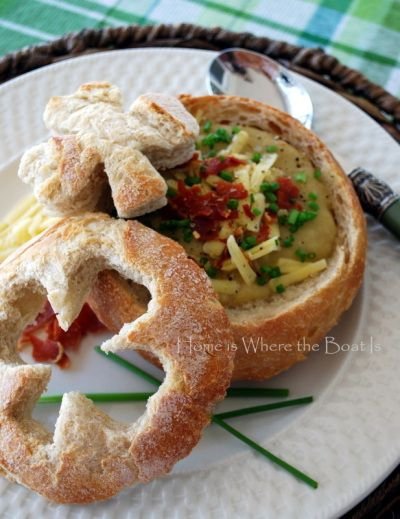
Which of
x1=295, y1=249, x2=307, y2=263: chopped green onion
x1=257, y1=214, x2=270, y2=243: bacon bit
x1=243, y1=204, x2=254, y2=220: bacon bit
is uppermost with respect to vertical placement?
x1=243, y1=204, x2=254, y2=220: bacon bit

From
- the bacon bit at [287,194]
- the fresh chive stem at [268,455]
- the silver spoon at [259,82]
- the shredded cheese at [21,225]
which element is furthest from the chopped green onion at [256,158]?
the fresh chive stem at [268,455]

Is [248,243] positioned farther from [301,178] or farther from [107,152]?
[107,152]

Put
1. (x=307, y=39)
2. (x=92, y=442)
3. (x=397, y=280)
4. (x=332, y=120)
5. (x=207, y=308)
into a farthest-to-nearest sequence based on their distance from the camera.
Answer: (x=307, y=39) → (x=332, y=120) → (x=397, y=280) → (x=207, y=308) → (x=92, y=442)

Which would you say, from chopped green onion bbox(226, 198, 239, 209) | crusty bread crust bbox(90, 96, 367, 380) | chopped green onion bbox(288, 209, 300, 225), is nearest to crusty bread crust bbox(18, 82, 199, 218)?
chopped green onion bbox(226, 198, 239, 209)

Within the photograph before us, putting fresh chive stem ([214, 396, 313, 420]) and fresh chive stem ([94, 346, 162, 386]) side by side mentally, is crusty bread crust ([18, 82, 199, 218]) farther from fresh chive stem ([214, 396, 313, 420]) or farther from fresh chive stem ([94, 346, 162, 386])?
fresh chive stem ([214, 396, 313, 420])

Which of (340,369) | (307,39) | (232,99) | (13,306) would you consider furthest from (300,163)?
(307,39)

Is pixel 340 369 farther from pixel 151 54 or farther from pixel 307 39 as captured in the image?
pixel 307 39
